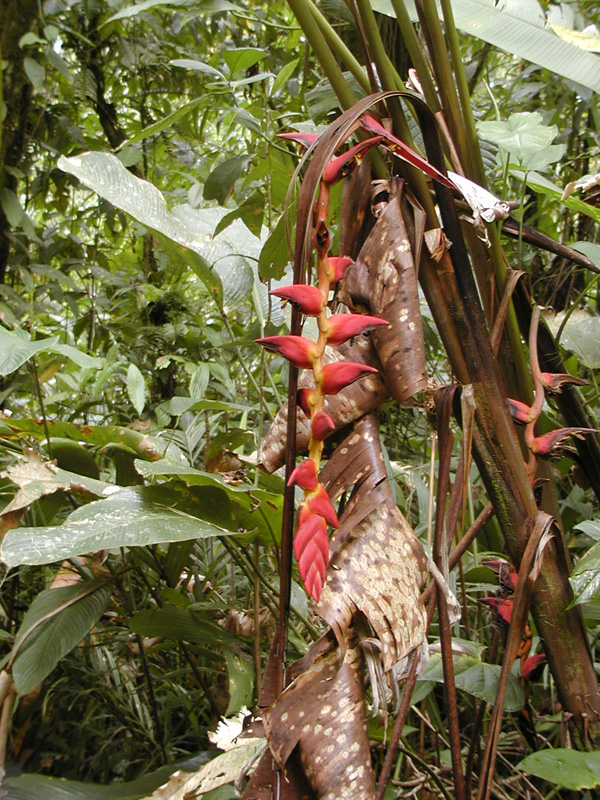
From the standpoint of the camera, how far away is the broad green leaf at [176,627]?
2.00 ft

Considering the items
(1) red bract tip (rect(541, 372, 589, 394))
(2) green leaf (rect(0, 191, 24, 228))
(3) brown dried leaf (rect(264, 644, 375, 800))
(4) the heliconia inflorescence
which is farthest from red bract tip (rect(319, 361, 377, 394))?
(2) green leaf (rect(0, 191, 24, 228))

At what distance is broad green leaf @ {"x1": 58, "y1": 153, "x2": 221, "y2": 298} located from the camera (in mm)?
715

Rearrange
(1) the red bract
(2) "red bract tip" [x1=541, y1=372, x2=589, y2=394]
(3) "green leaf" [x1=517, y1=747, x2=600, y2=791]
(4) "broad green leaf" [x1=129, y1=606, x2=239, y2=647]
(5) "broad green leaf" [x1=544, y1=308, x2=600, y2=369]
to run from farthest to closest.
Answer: (5) "broad green leaf" [x1=544, y1=308, x2=600, y2=369] → (4) "broad green leaf" [x1=129, y1=606, x2=239, y2=647] → (2) "red bract tip" [x1=541, y1=372, x2=589, y2=394] → (3) "green leaf" [x1=517, y1=747, x2=600, y2=791] → (1) the red bract

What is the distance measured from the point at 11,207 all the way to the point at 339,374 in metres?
1.56

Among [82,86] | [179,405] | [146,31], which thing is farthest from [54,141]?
[179,405]

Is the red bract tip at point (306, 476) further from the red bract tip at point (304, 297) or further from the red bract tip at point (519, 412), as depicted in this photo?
the red bract tip at point (519, 412)

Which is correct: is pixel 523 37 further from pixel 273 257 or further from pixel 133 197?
pixel 133 197

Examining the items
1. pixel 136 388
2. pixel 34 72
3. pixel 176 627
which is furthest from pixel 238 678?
pixel 34 72

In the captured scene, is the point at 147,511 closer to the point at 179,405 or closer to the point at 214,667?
the point at 179,405

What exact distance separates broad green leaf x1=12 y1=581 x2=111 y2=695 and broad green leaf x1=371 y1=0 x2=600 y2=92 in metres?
0.71

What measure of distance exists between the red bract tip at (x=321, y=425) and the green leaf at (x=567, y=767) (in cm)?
28

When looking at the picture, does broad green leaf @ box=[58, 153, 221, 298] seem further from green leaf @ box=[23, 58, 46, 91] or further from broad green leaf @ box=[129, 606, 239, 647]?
green leaf @ box=[23, 58, 46, 91]

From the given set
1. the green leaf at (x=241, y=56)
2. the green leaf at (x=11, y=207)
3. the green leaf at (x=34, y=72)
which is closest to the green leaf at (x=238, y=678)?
the green leaf at (x=241, y=56)

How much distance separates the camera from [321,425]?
31cm
